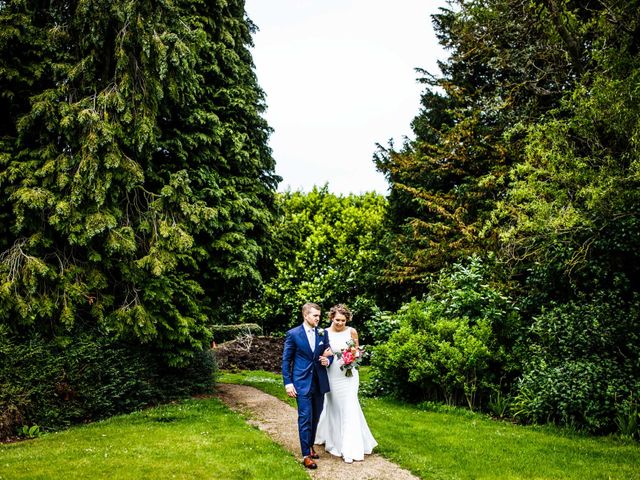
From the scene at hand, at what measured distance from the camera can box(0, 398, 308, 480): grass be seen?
633 centimetres

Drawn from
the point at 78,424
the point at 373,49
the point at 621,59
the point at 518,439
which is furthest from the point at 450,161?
the point at 78,424

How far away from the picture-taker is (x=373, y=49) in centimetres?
1484

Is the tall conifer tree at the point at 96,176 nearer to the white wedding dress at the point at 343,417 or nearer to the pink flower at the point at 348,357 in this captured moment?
the white wedding dress at the point at 343,417

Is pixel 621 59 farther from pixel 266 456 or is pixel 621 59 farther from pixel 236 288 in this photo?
pixel 236 288

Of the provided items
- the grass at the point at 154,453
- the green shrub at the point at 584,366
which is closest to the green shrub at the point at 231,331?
the grass at the point at 154,453

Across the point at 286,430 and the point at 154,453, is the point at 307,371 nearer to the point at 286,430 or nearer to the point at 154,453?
the point at 154,453

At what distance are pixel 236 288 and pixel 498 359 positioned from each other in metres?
7.49

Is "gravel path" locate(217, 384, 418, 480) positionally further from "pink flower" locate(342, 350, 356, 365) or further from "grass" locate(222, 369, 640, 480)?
"pink flower" locate(342, 350, 356, 365)

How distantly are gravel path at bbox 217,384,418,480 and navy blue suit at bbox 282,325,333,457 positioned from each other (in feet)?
1.60

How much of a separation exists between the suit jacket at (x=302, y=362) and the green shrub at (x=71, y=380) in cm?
583

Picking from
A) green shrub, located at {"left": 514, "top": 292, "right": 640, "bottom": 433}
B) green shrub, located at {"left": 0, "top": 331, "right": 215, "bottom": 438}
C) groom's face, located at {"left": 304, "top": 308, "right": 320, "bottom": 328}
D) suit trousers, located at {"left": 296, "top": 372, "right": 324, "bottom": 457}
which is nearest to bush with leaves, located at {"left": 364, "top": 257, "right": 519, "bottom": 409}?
green shrub, located at {"left": 514, "top": 292, "right": 640, "bottom": 433}

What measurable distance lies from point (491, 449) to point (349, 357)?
2.81m

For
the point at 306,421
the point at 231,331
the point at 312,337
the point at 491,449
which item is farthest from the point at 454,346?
the point at 231,331

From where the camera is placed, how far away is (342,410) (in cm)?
723
